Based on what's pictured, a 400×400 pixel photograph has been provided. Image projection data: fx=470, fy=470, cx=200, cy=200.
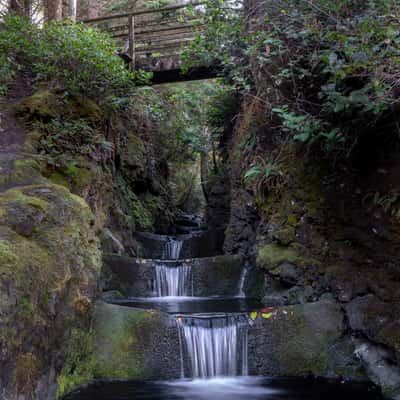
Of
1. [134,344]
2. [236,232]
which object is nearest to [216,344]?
[134,344]

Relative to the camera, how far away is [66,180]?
8789 mm

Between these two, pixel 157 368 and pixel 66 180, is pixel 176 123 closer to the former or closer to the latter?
pixel 66 180

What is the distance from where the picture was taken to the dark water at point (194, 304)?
7922mm

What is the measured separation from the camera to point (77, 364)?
5969mm

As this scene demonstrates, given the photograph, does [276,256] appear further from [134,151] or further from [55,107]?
[134,151]

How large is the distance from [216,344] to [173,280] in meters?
3.27

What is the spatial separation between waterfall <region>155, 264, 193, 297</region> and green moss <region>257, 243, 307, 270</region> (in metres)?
2.13

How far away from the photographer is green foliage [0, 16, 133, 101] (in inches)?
386

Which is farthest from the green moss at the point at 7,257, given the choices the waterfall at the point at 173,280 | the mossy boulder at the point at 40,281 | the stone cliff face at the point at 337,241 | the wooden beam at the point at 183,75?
the wooden beam at the point at 183,75

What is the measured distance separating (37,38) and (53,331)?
737 cm

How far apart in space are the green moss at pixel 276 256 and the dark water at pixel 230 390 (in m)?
2.07

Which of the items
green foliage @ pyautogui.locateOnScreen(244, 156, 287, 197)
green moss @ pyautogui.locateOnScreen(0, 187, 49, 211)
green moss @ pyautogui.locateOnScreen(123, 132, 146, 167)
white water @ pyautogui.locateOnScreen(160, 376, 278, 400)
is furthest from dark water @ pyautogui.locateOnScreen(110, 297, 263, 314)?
green moss @ pyautogui.locateOnScreen(123, 132, 146, 167)

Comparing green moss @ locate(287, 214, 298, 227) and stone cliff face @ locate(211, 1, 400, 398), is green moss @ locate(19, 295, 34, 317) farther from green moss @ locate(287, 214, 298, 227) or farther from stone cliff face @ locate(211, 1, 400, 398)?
green moss @ locate(287, 214, 298, 227)

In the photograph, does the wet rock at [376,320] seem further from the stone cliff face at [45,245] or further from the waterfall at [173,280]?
the waterfall at [173,280]
